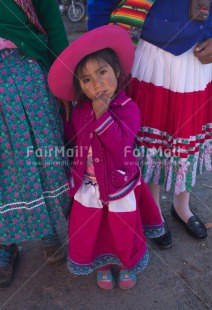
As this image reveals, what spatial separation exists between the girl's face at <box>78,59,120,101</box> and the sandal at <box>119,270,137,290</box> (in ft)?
3.33

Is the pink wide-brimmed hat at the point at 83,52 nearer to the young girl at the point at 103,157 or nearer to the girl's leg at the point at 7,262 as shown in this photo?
the young girl at the point at 103,157

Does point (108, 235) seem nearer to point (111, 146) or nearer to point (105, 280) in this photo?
point (105, 280)

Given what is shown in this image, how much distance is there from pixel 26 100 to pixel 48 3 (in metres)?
A: 0.49

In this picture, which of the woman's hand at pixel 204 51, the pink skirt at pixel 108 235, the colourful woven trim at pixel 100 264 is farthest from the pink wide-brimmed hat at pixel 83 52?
the colourful woven trim at pixel 100 264

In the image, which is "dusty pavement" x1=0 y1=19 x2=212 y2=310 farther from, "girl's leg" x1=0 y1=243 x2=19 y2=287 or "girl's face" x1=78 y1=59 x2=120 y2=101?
"girl's face" x1=78 y1=59 x2=120 y2=101

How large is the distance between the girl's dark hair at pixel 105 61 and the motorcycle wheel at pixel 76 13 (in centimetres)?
819

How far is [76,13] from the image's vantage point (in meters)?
9.28

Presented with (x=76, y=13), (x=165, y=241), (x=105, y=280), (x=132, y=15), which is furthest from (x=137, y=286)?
(x=76, y=13)

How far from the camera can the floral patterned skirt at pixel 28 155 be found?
5.49 feet

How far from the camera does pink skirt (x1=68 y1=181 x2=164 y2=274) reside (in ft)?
5.77

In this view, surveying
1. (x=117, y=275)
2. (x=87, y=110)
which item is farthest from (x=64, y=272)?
(x=87, y=110)

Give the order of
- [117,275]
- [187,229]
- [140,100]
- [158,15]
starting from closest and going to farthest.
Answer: [158,15], [140,100], [117,275], [187,229]

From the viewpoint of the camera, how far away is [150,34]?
1746mm

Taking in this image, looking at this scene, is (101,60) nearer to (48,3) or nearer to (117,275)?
(48,3)
